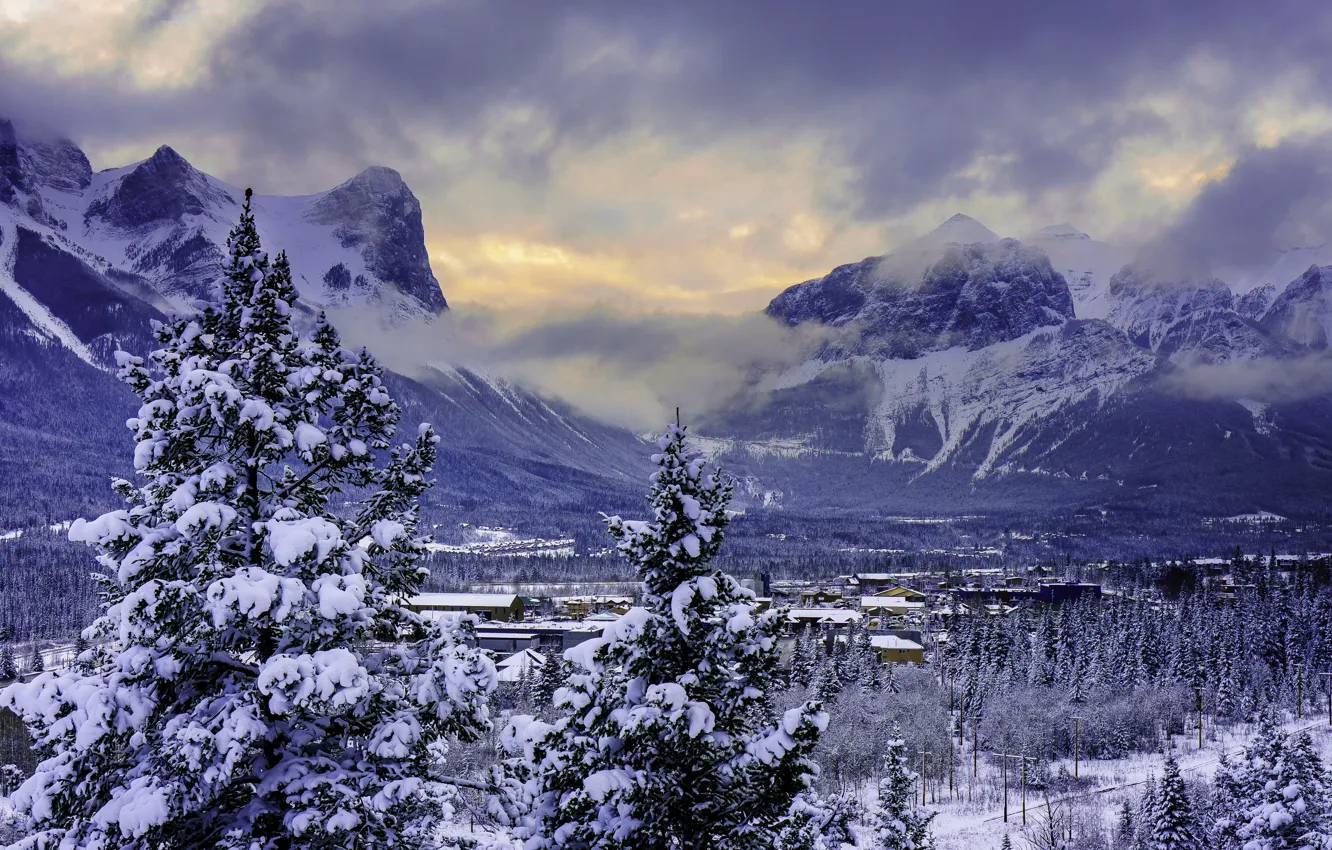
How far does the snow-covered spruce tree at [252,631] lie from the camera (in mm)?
10953

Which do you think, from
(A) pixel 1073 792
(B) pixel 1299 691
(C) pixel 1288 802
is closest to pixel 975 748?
(A) pixel 1073 792

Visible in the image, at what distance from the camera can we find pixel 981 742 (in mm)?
93000

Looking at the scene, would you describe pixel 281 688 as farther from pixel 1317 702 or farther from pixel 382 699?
pixel 1317 702

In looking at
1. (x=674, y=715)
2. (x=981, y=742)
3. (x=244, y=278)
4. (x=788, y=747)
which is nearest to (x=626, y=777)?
(x=674, y=715)

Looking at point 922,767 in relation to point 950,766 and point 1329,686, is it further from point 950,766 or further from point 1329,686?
point 1329,686

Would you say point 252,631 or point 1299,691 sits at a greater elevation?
point 252,631

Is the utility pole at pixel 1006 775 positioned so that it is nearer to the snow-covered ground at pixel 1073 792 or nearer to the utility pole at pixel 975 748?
the snow-covered ground at pixel 1073 792


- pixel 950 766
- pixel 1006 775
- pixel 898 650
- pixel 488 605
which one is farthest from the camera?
pixel 488 605

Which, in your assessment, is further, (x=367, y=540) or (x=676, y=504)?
(x=676, y=504)

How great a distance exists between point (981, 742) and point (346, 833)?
93514 millimetres

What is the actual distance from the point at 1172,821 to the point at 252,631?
1992 inches

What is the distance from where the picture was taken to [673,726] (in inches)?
533

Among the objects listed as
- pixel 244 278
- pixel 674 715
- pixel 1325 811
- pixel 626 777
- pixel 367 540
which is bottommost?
pixel 1325 811

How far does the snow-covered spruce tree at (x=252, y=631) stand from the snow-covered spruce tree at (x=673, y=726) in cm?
208
